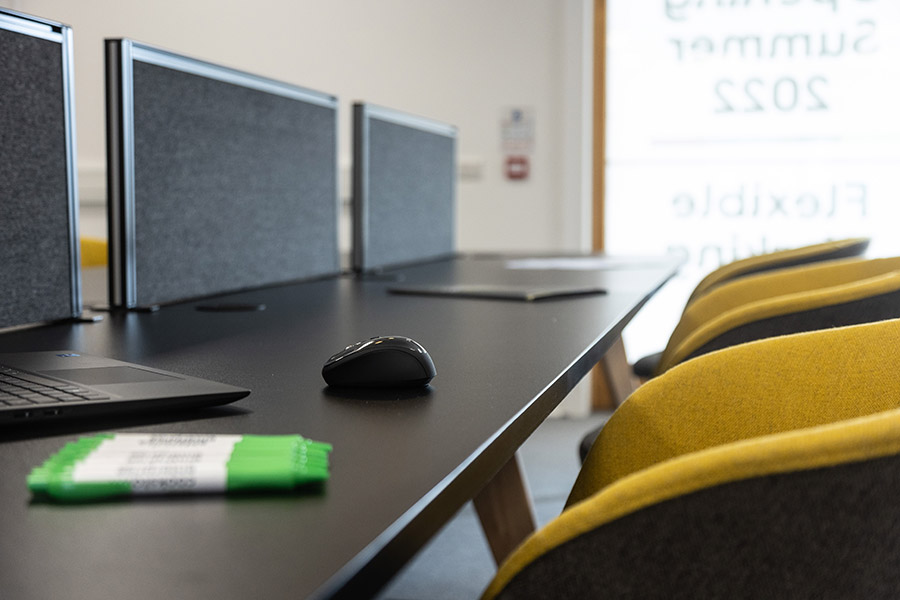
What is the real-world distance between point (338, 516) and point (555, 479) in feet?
8.70

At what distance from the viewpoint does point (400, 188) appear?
8.12 ft

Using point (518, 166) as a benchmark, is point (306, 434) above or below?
below

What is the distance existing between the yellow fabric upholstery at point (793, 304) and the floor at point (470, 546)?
0.51 m

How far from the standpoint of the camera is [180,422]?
64 centimetres

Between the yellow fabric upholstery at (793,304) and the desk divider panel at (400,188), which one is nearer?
the yellow fabric upholstery at (793,304)

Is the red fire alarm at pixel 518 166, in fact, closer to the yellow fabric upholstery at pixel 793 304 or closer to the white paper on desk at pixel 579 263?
the white paper on desk at pixel 579 263

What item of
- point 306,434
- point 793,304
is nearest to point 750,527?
point 306,434

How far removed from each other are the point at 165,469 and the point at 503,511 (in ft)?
4.62

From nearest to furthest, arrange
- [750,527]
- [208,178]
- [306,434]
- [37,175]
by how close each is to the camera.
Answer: [750,527], [306,434], [37,175], [208,178]

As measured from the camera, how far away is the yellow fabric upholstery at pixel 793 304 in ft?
3.88

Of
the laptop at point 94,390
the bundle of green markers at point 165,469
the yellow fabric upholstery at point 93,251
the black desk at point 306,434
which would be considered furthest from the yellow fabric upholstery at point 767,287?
the yellow fabric upholstery at point 93,251

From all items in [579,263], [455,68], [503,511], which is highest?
[455,68]

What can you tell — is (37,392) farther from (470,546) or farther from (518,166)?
(518,166)

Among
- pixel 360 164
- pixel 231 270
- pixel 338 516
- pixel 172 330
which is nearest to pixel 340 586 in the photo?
pixel 338 516
